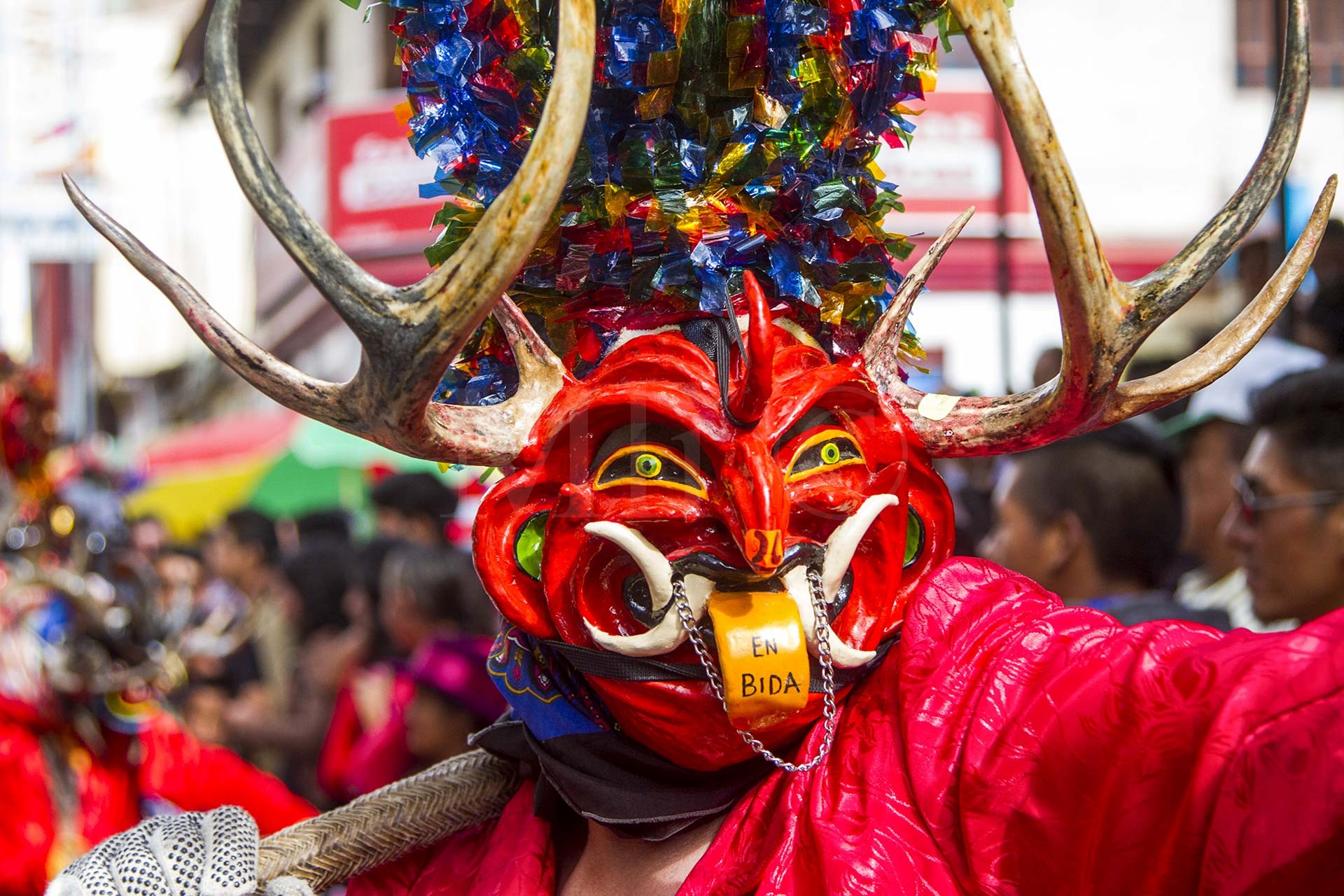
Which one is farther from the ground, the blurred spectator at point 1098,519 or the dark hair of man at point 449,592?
the blurred spectator at point 1098,519

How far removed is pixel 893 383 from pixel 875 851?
62 cm

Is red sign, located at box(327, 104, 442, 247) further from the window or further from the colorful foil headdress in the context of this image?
the colorful foil headdress

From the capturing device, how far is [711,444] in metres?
1.75

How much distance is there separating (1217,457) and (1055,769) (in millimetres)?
3097

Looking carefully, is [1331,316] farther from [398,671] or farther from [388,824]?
[388,824]

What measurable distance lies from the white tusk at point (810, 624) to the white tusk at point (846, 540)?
0.08 feet

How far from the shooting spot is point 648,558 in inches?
68.7

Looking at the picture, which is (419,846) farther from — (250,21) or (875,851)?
(250,21)

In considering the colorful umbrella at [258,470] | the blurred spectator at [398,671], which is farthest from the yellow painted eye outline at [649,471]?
the colorful umbrella at [258,470]

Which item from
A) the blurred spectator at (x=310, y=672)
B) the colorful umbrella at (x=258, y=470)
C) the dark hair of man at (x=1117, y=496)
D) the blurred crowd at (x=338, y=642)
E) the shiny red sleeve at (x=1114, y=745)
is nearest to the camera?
the shiny red sleeve at (x=1114, y=745)

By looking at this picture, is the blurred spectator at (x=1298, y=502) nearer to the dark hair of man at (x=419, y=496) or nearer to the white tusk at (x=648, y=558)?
the white tusk at (x=648, y=558)

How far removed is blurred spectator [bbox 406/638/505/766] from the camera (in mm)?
3885

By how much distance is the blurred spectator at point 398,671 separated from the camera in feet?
14.5

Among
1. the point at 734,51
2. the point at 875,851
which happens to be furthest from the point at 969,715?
the point at 734,51
